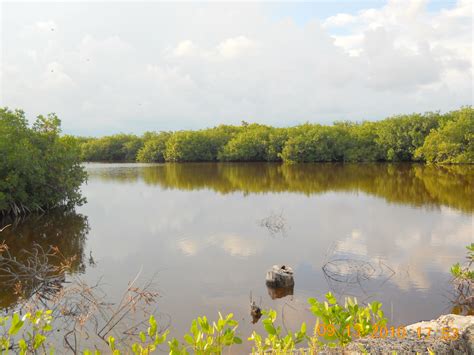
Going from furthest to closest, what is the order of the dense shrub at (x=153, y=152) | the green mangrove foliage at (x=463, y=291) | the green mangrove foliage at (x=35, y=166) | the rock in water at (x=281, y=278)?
the dense shrub at (x=153, y=152)
the green mangrove foliage at (x=35, y=166)
the rock in water at (x=281, y=278)
the green mangrove foliage at (x=463, y=291)

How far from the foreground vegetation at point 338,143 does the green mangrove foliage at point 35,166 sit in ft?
126

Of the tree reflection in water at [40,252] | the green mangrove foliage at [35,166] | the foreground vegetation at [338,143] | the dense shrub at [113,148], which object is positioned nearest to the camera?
the tree reflection in water at [40,252]

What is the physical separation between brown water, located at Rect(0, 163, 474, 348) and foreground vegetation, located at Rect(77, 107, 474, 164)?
27.7m

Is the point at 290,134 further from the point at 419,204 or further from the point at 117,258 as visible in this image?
the point at 117,258

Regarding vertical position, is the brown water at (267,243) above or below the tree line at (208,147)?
below

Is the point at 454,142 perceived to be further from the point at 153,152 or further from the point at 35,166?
the point at 153,152

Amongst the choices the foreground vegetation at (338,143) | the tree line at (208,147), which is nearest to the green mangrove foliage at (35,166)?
the tree line at (208,147)

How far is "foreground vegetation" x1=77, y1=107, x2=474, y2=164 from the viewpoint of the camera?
191 ft

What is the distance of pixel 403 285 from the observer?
12.2 m

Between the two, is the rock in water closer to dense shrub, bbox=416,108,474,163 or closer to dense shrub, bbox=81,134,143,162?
dense shrub, bbox=416,108,474,163

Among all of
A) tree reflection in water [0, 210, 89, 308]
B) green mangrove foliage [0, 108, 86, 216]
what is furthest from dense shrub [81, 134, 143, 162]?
tree reflection in water [0, 210, 89, 308]

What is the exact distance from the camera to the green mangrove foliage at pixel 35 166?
73.0ft

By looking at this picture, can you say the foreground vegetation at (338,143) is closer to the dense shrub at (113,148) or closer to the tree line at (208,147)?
the tree line at (208,147)

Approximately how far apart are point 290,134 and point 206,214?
54.4 meters
